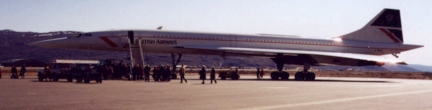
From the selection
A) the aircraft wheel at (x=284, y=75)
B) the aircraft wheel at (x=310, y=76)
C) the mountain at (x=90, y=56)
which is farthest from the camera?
the mountain at (x=90, y=56)

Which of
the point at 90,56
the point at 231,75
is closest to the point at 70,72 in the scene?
the point at 231,75

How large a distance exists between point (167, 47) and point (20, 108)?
22.5 metres

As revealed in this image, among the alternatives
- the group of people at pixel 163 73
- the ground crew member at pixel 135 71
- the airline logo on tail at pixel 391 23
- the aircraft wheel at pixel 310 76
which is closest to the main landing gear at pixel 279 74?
the aircraft wheel at pixel 310 76

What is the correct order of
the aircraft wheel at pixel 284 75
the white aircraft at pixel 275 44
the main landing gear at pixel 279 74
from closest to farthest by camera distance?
the white aircraft at pixel 275 44
the aircraft wheel at pixel 284 75
the main landing gear at pixel 279 74

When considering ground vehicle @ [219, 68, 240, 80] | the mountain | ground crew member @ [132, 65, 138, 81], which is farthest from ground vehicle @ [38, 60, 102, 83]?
the mountain

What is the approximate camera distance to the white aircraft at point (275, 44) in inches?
1256

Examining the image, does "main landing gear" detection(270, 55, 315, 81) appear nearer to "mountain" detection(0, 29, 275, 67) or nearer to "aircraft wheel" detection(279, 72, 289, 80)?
"aircraft wheel" detection(279, 72, 289, 80)

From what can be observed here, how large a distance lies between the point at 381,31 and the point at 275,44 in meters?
9.73

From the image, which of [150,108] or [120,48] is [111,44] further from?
[150,108]

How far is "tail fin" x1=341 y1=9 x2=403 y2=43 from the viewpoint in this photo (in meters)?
38.7

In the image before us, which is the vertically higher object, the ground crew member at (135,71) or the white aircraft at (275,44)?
the white aircraft at (275,44)

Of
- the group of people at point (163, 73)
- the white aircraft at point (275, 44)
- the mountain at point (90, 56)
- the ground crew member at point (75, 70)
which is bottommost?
the mountain at point (90, 56)

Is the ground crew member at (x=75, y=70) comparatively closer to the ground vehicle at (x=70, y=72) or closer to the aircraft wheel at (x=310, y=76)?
the ground vehicle at (x=70, y=72)

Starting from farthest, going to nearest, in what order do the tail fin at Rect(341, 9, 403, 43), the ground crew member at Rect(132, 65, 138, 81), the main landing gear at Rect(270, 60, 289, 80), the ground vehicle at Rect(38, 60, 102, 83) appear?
1. the tail fin at Rect(341, 9, 403, 43)
2. the main landing gear at Rect(270, 60, 289, 80)
3. the ground crew member at Rect(132, 65, 138, 81)
4. the ground vehicle at Rect(38, 60, 102, 83)
